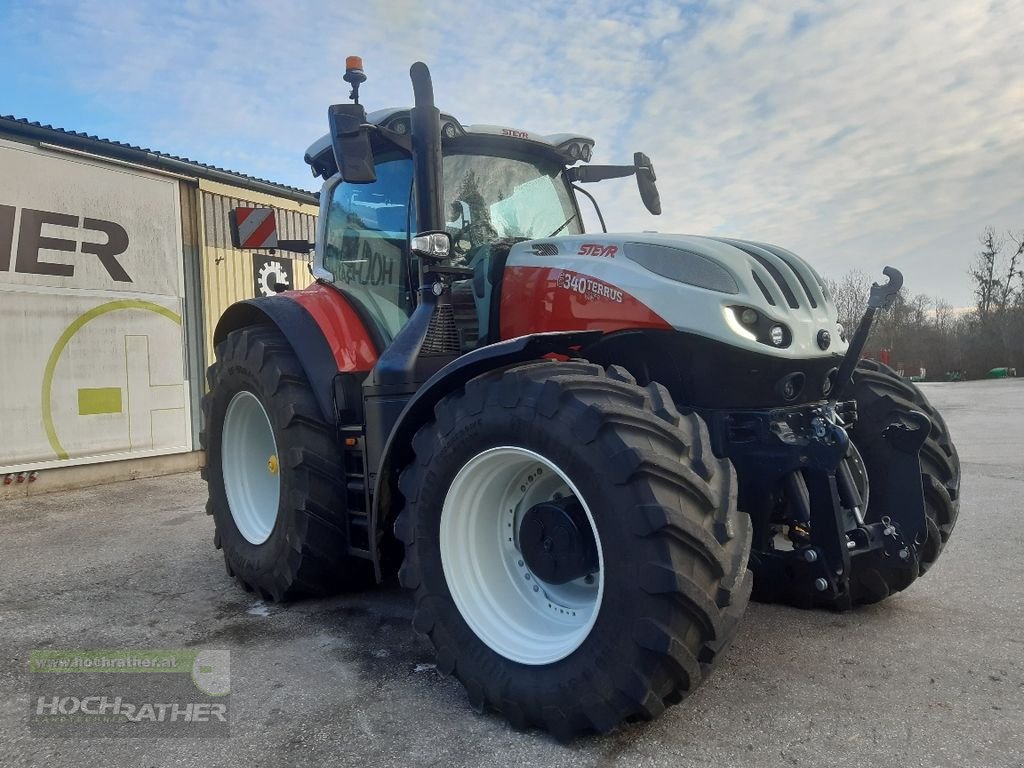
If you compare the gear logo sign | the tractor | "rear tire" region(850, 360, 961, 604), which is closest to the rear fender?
the tractor

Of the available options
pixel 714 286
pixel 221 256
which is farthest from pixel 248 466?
pixel 221 256

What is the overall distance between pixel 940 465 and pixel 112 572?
4943 mm

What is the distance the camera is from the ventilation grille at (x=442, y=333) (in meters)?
3.70

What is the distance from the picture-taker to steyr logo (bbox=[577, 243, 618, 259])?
326 centimetres

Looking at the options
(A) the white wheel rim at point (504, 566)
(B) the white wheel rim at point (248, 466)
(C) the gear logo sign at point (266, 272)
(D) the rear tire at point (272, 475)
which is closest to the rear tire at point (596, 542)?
(A) the white wheel rim at point (504, 566)

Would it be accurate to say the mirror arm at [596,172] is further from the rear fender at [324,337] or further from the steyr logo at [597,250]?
the rear fender at [324,337]

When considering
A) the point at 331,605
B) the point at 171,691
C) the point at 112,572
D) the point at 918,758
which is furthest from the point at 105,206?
the point at 918,758

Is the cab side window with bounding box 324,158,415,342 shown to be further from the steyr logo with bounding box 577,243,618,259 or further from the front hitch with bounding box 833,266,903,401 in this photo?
the front hitch with bounding box 833,266,903,401

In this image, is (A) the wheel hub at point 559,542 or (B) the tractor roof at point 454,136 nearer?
(A) the wheel hub at point 559,542

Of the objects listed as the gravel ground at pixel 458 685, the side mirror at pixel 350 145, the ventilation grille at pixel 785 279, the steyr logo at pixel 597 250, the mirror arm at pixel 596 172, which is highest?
the mirror arm at pixel 596 172

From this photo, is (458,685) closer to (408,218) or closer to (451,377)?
(451,377)

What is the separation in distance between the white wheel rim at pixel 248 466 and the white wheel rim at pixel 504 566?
2.00m

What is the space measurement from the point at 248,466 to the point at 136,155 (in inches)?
233

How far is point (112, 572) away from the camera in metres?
5.03
